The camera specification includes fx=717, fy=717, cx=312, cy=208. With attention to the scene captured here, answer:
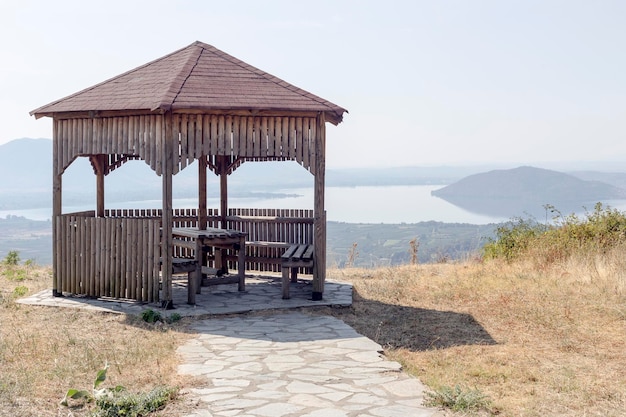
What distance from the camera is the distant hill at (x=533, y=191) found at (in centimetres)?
15012

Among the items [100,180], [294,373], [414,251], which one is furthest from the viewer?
[414,251]

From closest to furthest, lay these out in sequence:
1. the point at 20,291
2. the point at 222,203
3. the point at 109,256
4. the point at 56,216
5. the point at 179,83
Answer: the point at 179,83 → the point at 109,256 → the point at 56,216 → the point at 20,291 → the point at 222,203

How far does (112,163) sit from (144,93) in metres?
3.12

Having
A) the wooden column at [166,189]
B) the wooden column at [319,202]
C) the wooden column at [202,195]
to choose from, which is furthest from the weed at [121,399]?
the wooden column at [202,195]

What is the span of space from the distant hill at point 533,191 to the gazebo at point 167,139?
445ft

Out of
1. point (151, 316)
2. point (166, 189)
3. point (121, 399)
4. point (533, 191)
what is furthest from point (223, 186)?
point (533, 191)

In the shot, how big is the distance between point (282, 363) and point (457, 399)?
2141 millimetres

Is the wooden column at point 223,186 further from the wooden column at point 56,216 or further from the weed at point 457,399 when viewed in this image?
the weed at point 457,399

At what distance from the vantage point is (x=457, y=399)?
584cm

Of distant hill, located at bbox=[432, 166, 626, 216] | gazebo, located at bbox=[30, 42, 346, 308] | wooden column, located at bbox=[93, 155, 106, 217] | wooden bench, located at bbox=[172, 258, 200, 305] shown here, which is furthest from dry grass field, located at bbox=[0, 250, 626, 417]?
distant hill, located at bbox=[432, 166, 626, 216]

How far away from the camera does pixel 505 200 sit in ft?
550

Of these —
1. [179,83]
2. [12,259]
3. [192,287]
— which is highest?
[179,83]

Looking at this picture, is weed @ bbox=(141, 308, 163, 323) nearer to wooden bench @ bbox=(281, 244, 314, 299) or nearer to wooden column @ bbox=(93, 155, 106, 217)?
wooden bench @ bbox=(281, 244, 314, 299)

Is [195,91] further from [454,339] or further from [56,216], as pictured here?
[454,339]
